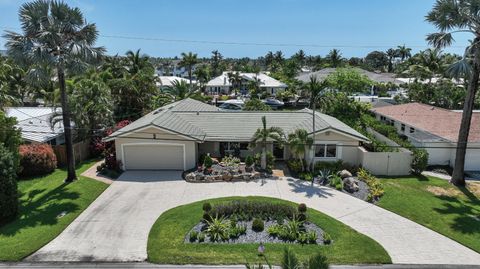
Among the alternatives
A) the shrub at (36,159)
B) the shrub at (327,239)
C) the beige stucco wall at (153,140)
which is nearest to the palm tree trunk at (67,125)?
the shrub at (36,159)

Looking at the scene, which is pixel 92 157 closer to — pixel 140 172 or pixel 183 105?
pixel 140 172

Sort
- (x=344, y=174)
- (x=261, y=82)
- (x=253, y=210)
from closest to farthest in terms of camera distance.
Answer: (x=253, y=210) < (x=344, y=174) < (x=261, y=82)

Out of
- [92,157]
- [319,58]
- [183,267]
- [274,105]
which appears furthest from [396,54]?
[183,267]

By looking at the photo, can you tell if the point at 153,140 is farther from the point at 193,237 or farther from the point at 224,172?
the point at 193,237

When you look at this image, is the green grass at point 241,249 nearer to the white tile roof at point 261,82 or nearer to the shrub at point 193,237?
the shrub at point 193,237

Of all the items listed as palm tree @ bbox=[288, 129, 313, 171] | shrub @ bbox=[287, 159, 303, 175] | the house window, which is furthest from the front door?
palm tree @ bbox=[288, 129, 313, 171]

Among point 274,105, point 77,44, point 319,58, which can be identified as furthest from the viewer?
point 319,58

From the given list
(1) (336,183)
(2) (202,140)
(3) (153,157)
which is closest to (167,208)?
(3) (153,157)

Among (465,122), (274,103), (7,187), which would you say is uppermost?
(465,122)
